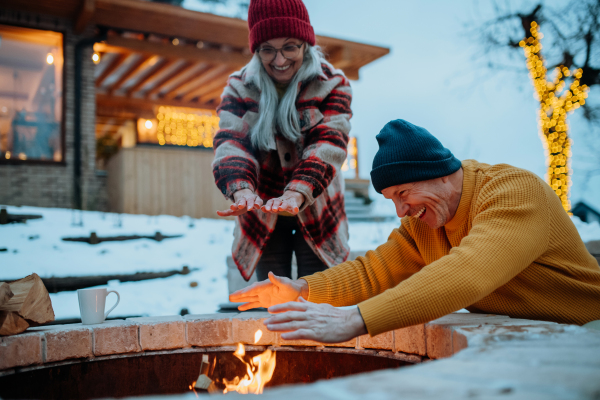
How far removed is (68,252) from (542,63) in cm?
817

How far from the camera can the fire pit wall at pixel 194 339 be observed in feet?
4.30

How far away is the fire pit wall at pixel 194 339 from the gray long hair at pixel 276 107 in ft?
2.43

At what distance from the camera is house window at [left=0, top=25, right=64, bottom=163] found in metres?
6.78

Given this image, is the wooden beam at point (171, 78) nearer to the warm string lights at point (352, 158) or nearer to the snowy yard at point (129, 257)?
the snowy yard at point (129, 257)

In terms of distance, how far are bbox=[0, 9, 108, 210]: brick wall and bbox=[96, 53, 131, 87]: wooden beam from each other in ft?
2.83

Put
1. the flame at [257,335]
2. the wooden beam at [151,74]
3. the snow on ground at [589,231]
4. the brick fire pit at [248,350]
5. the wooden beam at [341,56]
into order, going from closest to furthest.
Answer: the brick fire pit at [248,350] < the flame at [257,335] < the snow on ground at [589,231] < the wooden beam at [341,56] < the wooden beam at [151,74]

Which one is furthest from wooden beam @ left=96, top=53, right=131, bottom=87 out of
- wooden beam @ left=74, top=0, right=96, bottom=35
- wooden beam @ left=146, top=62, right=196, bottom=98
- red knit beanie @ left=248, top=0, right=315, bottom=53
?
red knit beanie @ left=248, top=0, right=315, bottom=53

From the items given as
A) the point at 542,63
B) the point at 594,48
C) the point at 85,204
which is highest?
the point at 594,48

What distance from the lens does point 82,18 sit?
6461 millimetres

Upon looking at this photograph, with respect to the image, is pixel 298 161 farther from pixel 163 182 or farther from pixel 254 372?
pixel 163 182

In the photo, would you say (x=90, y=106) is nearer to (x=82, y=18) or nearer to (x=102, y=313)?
(x=82, y=18)

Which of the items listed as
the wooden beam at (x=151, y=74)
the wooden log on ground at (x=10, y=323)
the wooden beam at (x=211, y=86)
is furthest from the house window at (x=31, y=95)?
the wooden log on ground at (x=10, y=323)

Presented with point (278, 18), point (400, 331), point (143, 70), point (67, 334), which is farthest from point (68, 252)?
point (143, 70)

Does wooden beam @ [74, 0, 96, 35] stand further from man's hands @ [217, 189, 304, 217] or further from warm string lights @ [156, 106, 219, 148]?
man's hands @ [217, 189, 304, 217]
